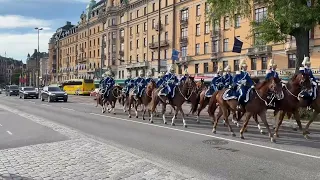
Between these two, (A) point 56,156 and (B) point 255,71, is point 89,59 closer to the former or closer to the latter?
(B) point 255,71

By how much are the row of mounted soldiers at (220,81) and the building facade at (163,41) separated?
590cm

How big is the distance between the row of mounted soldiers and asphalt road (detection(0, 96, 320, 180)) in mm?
1654

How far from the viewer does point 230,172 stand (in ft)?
24.0

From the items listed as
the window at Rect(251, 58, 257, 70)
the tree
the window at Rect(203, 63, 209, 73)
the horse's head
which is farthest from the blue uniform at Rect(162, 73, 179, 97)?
the window at Rect(203, 63, 209, 73)

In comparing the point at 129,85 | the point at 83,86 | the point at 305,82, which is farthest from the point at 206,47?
the point at 305,82

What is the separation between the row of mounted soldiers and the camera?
12.0 m

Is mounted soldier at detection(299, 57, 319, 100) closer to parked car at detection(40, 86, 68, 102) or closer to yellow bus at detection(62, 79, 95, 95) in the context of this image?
parked car at detection(40, 86, 68, 102)

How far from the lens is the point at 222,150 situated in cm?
968

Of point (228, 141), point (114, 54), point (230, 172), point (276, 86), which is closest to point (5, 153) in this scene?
point (230, 172)

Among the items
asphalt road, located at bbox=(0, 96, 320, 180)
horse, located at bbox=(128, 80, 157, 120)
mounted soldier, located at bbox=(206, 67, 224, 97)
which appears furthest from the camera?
horse, located at bbox=(128, 80, 157, 120)

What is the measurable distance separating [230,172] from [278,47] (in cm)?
4341

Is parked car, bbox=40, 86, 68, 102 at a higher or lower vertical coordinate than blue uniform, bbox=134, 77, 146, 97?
lower

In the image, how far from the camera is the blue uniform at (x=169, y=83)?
1575 centimetres

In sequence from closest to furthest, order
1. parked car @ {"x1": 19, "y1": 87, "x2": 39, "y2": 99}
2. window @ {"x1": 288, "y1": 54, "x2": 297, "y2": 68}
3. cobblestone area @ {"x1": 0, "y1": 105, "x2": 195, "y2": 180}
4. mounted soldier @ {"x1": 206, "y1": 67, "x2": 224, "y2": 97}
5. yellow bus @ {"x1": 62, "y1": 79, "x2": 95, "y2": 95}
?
cobblestone area @ {"x1": 0, "y1": 105, "x2": 195, "y2": 180} → mounted soldier @ {"x1": 206, "y1": 67, "x2": 224, "y2": 97} → window @ {"x1": 288, "y1": 54, "x2": 297, "y2": 68} → parked car @ {"x1": 19, "y1": 87, "x2": 39, "y2": 99} → yellow bus @ {"x1": 62, "y1": 79, "x2": 95, "y2": 95}
